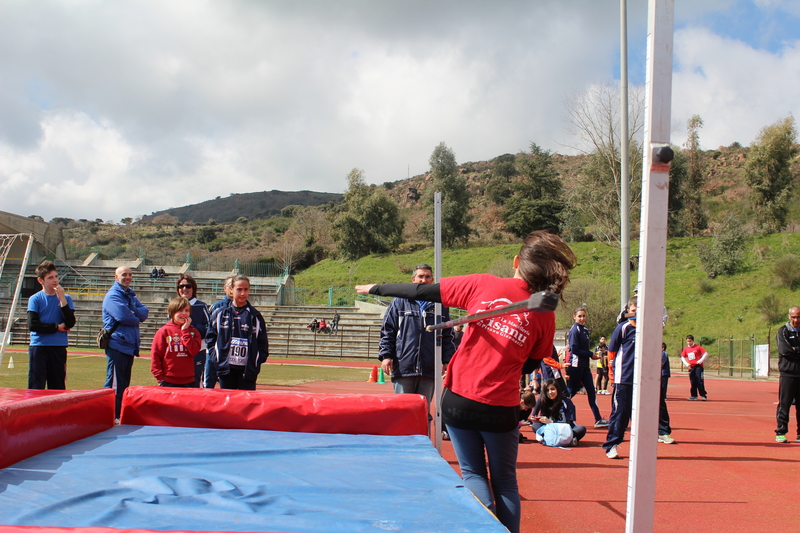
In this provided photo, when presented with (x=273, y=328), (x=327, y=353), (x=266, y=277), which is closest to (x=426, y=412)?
(x=327, y=353)

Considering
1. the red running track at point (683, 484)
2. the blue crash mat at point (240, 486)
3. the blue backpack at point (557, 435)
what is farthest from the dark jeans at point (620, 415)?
the blue crash mat at point (240, 486)

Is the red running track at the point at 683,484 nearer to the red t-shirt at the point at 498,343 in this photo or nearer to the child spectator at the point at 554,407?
the child spectator at the point at 554,407

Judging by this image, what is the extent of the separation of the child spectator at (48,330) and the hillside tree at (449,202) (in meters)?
47.7

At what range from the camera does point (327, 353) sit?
1090 inches

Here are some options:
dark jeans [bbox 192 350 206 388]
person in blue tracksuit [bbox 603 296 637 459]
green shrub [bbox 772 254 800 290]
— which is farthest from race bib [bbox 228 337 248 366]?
green shrub [bbox 772 254 800 290]

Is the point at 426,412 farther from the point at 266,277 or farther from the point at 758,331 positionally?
the point at 266,277

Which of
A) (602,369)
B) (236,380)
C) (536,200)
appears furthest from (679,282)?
(236,380)

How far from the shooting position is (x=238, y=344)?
5691mm

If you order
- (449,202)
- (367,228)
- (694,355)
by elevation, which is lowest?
(694,355)

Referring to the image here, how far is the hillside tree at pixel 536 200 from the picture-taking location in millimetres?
57344

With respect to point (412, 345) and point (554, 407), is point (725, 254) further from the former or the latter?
point (412, 345)

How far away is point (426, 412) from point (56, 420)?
2656 millimetres

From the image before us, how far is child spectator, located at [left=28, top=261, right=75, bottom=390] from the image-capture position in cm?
625

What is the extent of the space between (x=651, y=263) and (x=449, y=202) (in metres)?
55.5
